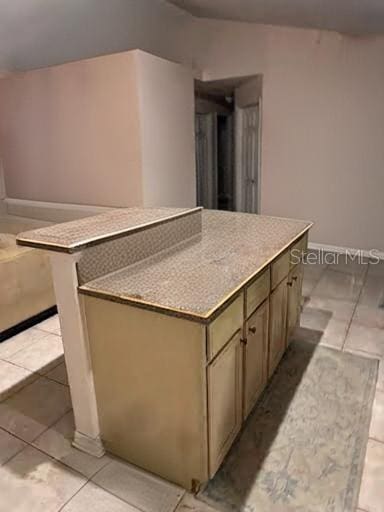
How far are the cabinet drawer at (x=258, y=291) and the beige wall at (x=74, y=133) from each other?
2.40m

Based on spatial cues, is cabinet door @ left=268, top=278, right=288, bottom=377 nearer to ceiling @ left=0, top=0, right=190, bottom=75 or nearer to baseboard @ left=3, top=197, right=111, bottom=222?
baseboard @ left=3, top=197, right=111, bottom=222

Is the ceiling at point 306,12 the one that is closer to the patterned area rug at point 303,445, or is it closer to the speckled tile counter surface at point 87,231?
the speckled tile counter surface at point 87,231

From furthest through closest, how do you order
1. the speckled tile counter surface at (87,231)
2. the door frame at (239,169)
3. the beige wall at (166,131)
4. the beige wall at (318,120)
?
the door frame at (239,169) → the beige wall at (318,120) → the beige wall at (166,131) → the speckled tile counter surface at (87,231)

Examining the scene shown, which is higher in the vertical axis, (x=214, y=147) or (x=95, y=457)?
(x=214, y=147)

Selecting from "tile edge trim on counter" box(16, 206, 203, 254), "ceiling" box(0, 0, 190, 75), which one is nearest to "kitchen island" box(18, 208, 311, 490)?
"tile edge trim on counter" box(16, 206, 203, 254)

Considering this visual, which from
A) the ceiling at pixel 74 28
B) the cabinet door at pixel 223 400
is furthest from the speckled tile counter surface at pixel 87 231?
the ceiling at pixel 74 28

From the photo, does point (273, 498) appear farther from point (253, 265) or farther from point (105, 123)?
point (105, 123)

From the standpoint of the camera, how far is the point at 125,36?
450 centimetres

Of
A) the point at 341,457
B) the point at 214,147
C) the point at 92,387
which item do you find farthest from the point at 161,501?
the point at 214,147

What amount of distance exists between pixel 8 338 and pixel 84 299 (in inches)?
65.0

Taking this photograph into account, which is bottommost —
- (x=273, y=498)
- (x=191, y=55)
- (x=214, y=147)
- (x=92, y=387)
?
(x=273, y=498)

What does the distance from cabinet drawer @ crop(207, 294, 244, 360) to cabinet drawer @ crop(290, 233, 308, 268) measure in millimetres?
848

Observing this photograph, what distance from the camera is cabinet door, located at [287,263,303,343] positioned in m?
2.35

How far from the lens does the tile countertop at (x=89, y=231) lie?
1.48 meters
